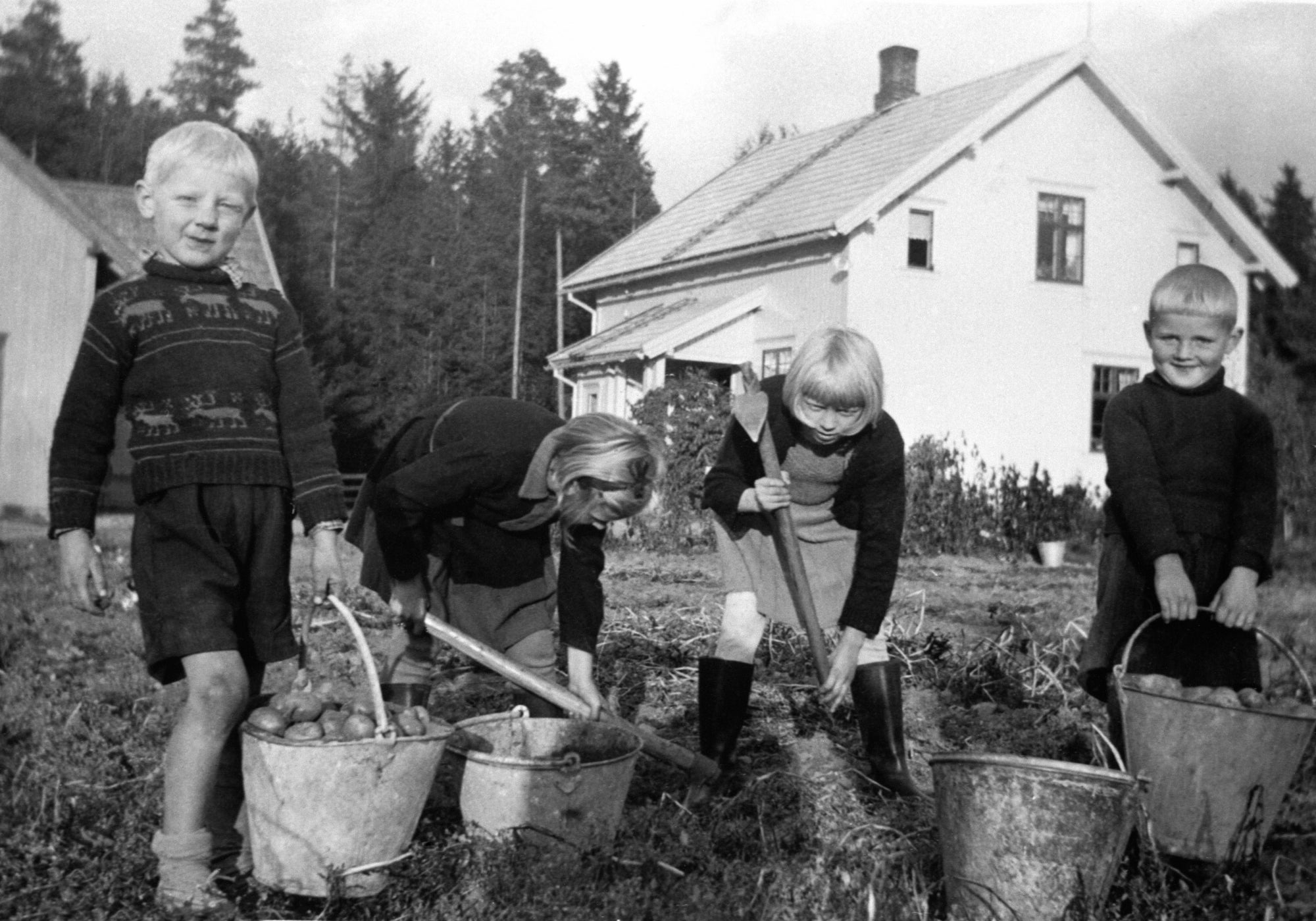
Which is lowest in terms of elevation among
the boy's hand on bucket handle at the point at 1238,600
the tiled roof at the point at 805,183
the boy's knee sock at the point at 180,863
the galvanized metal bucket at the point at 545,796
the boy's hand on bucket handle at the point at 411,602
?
the boy's knee sock at the point at 180,863

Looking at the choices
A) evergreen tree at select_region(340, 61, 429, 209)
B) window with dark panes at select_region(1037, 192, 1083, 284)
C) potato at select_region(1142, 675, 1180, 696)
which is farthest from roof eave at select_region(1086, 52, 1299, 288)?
potato at select_region(1142, 675, 1180, 696)

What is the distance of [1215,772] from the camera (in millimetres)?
2775

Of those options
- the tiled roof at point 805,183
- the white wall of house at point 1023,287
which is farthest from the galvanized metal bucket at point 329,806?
the white wall of house at point 1023,287

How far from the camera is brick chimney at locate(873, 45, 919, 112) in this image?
19.5 m

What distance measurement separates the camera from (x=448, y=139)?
30.2 feet

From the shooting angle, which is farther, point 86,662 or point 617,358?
point 617,358

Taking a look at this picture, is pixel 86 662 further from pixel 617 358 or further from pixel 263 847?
pixel 617 358

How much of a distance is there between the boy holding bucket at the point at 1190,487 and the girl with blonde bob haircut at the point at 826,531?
24.8 inches

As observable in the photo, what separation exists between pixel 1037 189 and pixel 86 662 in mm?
13972

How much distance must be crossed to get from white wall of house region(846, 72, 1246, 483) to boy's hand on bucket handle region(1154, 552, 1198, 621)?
40.8ft

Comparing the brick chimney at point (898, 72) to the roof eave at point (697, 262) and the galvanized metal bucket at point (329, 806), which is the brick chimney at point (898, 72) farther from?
the galvanized metal bucket at point (329, 806)

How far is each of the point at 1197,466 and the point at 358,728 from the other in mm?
2180

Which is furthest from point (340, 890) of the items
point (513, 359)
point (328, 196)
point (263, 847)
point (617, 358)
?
point (617, 358)

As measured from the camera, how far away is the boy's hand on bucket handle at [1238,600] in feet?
10.2
